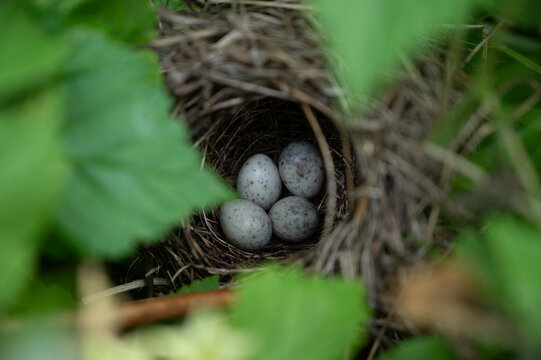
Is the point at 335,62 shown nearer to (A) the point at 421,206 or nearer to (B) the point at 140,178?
(A) the point at 421,206

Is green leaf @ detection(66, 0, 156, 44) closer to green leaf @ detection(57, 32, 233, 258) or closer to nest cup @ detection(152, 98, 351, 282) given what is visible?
green leaf @ detection(57, 32, 233, 258)

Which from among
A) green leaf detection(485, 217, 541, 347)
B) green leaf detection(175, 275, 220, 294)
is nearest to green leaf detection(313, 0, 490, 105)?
green leaf detection(485, 217, 541, 347)

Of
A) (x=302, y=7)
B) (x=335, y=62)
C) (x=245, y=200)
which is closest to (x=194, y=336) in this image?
(x=335, y=62)

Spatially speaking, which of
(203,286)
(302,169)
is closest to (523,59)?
(302,169)

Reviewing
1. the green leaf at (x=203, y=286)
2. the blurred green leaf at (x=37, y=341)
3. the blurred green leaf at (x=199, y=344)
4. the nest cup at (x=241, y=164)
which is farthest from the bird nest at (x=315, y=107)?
the blurred green leaf at (x=37, y=341)

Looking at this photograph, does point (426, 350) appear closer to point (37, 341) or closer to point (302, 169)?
point (37, 341)
